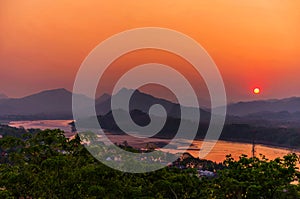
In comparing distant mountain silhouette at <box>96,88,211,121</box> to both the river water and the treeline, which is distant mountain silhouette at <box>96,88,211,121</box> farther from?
the treeline

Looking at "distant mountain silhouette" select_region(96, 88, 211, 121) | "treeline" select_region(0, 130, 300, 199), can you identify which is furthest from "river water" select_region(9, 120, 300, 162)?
"treeline" select_region(0, 130, 300, 199)

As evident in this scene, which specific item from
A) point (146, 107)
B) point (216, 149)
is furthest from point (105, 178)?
point (216, 149)

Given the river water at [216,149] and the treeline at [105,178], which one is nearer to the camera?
the treeline at [105,178]

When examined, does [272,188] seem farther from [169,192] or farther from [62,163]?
[62,163]

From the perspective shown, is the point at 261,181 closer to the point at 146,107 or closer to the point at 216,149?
the point at 146,107

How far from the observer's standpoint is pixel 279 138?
261 feet

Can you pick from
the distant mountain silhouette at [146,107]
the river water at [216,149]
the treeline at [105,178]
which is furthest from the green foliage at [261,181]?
the river water at [216,149]

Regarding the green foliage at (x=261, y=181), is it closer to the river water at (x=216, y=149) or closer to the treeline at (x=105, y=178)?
the treeline at (x=105, y=178)

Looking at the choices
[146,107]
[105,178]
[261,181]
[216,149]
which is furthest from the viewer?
[216,149]

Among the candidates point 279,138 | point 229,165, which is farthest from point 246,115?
point 229,165

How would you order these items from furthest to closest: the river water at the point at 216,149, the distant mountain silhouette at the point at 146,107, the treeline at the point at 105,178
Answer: the river water at the point at 216,149 < the distant mountain silhouette at the point at 146,107 < the treeline at the point at 105,178

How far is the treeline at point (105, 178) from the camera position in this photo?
861cm

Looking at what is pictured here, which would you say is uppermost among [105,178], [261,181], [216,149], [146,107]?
[146,107]

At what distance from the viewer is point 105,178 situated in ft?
28.8
